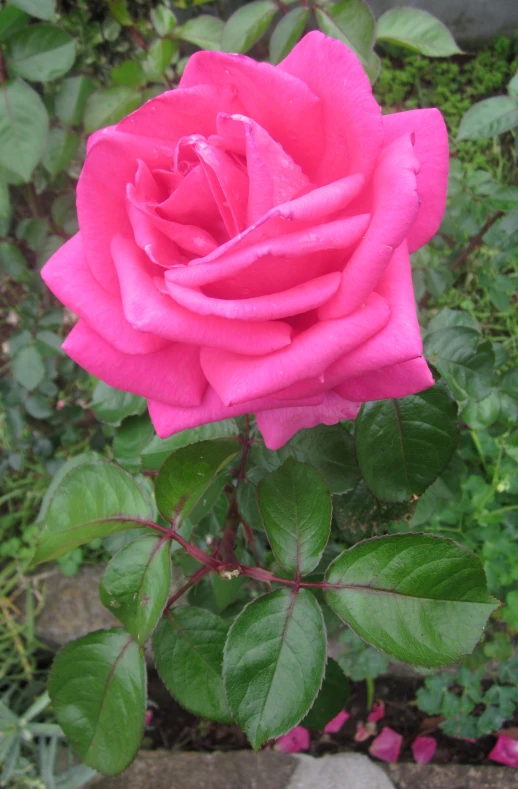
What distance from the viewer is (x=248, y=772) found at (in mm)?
1363

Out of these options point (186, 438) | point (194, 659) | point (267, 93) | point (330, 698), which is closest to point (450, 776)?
point (330, 698)

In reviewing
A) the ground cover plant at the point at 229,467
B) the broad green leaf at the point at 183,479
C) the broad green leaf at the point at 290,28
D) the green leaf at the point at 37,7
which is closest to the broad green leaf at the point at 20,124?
the ground cover plant at the point at 229,467

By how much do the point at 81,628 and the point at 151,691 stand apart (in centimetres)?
29

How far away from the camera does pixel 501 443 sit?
137 cm

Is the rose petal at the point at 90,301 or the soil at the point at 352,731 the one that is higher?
the rose petal at the point at 90,301

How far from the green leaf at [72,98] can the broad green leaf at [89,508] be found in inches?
31.1

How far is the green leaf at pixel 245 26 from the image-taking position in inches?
33.5

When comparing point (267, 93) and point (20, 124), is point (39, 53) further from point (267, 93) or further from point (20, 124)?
point (267, 93)

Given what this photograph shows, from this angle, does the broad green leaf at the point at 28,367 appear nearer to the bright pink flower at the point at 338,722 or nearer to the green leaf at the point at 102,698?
the green leaf at the point at 102,698

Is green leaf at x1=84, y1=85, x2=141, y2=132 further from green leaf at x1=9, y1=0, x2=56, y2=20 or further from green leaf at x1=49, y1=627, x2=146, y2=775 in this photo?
green leaf at x1=49, y1=627, x2=146, y2=775

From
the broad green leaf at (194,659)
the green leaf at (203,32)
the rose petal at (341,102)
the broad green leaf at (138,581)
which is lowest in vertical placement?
the broad green leaf at (194,659)

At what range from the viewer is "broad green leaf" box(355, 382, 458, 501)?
2.10 ft

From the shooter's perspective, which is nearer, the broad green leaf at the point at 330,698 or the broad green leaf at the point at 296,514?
the broad green leaf at the point at 296,514

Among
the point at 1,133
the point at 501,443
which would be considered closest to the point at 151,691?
the point at 501,443
